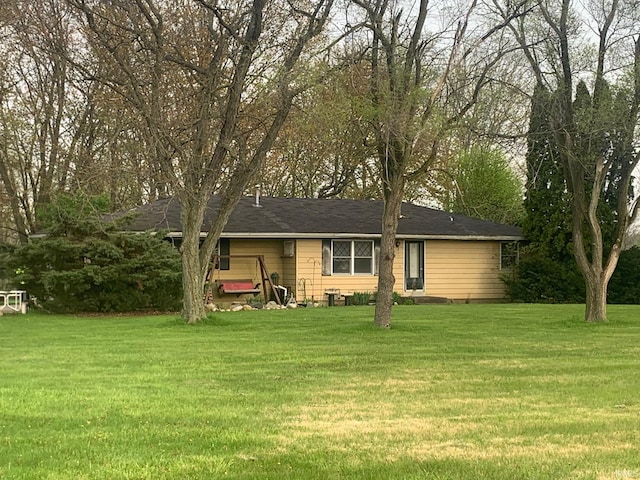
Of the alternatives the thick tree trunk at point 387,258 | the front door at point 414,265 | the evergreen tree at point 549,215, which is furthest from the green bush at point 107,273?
the evergreen tree at point 549,215

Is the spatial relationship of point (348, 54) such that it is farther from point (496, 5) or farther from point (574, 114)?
point (574, 114)

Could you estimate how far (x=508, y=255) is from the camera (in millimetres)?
26938

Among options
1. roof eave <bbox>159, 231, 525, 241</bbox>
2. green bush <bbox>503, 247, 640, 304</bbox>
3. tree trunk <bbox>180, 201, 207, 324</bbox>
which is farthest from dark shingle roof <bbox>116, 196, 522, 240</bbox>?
tree trunk <bbox>180, 201, 207, 324</bbox>

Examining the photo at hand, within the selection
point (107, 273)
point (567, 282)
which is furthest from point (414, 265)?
point (107, 273)

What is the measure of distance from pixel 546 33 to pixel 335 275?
10820mm

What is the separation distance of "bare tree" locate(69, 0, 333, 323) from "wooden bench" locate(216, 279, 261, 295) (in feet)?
19.7

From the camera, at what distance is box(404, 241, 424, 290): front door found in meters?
25.5

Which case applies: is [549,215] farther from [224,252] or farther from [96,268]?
[96,268]

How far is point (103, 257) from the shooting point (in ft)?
64.2

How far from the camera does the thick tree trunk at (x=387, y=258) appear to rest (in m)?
15.0

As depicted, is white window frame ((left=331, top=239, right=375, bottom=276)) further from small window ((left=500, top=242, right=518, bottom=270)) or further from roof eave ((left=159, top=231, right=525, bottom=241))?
small window ((left=500, top=242, right=518, bottom=270))

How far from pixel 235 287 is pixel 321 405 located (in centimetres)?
1568

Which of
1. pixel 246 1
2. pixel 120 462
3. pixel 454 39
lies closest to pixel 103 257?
pixel 246 1

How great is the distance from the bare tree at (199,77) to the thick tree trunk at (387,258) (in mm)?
2744
